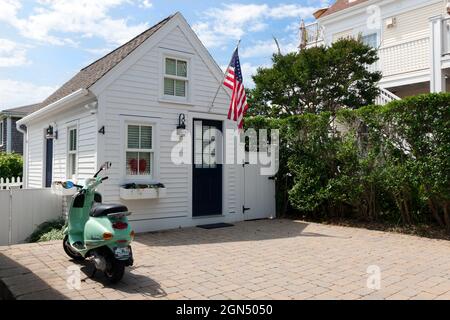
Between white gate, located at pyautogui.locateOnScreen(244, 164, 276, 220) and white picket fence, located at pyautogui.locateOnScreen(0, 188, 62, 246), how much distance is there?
4.78 m

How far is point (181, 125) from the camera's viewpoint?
898 cm

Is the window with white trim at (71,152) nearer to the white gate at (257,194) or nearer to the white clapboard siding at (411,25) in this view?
the white gate at (257,194)

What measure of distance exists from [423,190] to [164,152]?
5.61 metres

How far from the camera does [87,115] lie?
27.7 ft

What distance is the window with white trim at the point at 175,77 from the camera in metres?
9.03

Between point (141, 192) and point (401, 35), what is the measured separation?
13.4m

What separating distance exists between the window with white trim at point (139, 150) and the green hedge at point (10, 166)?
9.69 m

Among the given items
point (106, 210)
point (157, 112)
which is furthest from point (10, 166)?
point (106, 210)

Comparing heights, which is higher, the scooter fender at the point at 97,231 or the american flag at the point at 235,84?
the american flag at the point at 235,84

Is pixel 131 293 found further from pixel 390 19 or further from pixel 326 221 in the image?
pixel 390 19

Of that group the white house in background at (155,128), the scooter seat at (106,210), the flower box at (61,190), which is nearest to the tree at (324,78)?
the white house in background at (155,128)

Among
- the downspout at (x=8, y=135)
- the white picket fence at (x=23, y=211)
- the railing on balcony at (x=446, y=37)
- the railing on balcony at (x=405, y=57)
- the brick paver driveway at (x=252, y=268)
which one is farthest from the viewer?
the downspout at (x=8, y=135)

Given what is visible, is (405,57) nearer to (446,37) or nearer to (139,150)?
(446,37)
